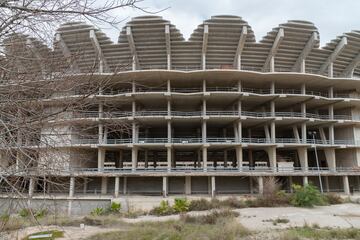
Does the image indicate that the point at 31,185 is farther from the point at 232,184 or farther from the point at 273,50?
the point at 273,50

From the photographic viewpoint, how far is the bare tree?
319cm

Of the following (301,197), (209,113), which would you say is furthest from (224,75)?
(301,197)

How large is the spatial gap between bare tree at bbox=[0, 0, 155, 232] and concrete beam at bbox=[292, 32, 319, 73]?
34065 mm

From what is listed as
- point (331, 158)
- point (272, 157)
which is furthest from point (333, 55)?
point (272, 157)

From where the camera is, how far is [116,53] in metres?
32.4

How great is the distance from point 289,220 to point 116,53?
25138 mm

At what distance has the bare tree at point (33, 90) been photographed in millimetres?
3193

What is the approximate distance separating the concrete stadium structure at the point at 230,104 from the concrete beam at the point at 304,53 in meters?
0.12

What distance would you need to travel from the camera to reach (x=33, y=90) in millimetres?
3334

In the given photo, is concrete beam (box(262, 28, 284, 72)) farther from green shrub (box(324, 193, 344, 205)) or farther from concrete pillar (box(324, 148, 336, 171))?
green shrub (box(324, 193, 344, 205))

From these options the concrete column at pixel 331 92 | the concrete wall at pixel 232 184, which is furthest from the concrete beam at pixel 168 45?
the concrete column at pixel 331 92

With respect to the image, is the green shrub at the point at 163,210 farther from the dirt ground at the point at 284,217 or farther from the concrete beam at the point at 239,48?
the concrete beam at the point at 239,48

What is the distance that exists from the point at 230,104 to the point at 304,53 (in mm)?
10977

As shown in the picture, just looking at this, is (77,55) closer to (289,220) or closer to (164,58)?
(289,220)
